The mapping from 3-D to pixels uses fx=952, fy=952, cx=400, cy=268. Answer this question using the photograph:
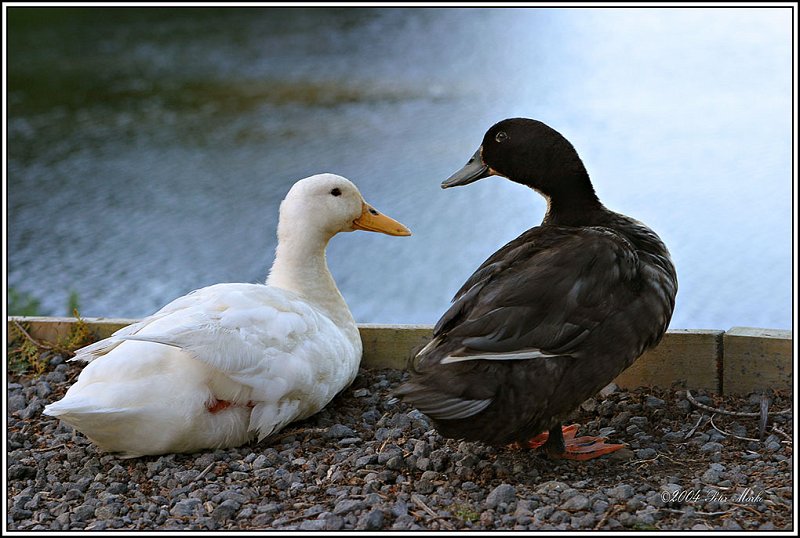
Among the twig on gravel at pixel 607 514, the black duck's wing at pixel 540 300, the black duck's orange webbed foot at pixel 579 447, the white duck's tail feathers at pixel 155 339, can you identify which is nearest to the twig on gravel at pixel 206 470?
the white duck's tail feathers at pixel 155 339

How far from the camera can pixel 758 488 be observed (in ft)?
9.70

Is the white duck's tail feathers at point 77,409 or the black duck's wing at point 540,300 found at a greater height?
the black duck's wing at point 540,300

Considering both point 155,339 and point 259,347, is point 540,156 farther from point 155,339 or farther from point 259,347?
point 155,339

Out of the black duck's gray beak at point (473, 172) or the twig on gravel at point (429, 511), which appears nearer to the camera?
the twig on gravel at point (429, 511)

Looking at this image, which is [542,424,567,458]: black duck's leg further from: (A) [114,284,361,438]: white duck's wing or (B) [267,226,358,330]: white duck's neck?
(B) [267,226,358,330]: white duck's neck

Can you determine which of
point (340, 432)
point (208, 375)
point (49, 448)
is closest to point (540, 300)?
point (340, 432)

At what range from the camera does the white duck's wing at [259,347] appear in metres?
3.37

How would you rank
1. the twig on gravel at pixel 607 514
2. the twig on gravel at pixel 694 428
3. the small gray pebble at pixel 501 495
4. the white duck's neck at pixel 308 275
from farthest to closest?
the white duck's neck at pixel 308 275 < the twig on gravel at pixel 694 428 < the small gray pebble at pixel 501 495 < the twig on gravel at pixel 607 514

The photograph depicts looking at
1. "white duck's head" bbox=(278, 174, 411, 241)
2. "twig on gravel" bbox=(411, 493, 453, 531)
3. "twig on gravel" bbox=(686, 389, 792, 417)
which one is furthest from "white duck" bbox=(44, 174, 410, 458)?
"twig on gravel" bbox=(686, 389, 792, 417)

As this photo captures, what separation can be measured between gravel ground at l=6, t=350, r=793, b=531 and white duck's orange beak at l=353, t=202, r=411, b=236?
0.90 m

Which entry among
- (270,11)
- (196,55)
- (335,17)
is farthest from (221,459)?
(270,11)

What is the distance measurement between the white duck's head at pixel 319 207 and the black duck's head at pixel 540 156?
0.82 metres

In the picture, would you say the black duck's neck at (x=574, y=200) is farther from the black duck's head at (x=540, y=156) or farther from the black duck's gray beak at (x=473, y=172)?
the black duck's gray beak at (x=473, y=172)

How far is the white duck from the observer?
331 cm
